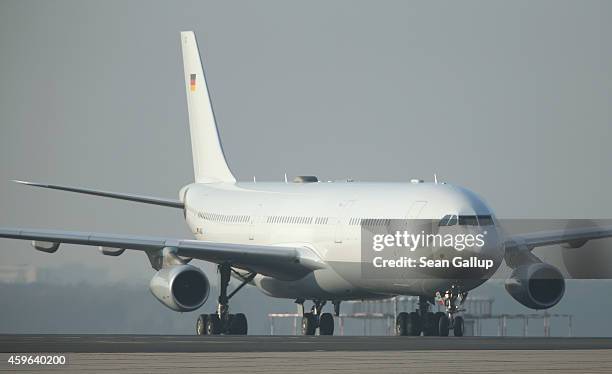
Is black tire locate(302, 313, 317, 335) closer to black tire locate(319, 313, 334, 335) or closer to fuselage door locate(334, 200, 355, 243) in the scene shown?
black tire locate(319, 313, 334, 335)

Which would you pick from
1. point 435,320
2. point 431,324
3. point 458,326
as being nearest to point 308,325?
point 431,324

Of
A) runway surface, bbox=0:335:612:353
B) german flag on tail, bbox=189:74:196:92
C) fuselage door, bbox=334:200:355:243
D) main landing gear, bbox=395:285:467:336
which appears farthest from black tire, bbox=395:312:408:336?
german flag on tail, bbox=189:74:196:92

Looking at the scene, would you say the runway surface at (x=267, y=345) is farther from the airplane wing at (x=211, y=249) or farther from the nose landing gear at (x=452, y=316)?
the airplane wing at (x=211, y=249)

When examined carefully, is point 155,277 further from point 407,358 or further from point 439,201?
point 407,358

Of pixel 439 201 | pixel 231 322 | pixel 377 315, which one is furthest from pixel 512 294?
pixel 377 315

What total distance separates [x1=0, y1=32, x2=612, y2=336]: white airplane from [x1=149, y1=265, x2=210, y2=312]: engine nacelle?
30mm

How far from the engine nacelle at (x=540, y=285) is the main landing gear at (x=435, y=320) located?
2.42 meters

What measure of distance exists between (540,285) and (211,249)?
10.1 meters

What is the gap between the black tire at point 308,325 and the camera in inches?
2184

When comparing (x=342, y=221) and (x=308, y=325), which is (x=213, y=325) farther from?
(x=342, y=221)

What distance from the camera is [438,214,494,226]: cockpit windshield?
162ft

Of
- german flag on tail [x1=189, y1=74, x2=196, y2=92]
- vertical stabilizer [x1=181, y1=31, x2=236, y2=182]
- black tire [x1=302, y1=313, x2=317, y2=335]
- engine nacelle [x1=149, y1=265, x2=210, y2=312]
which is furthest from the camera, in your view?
german flag on tail [x1=189, y1=74, x2=196, y2=92]

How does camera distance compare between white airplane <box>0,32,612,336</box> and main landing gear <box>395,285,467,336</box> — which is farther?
white airplane <box>0,32,612,336</box>

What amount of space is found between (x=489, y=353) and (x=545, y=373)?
650 cm
